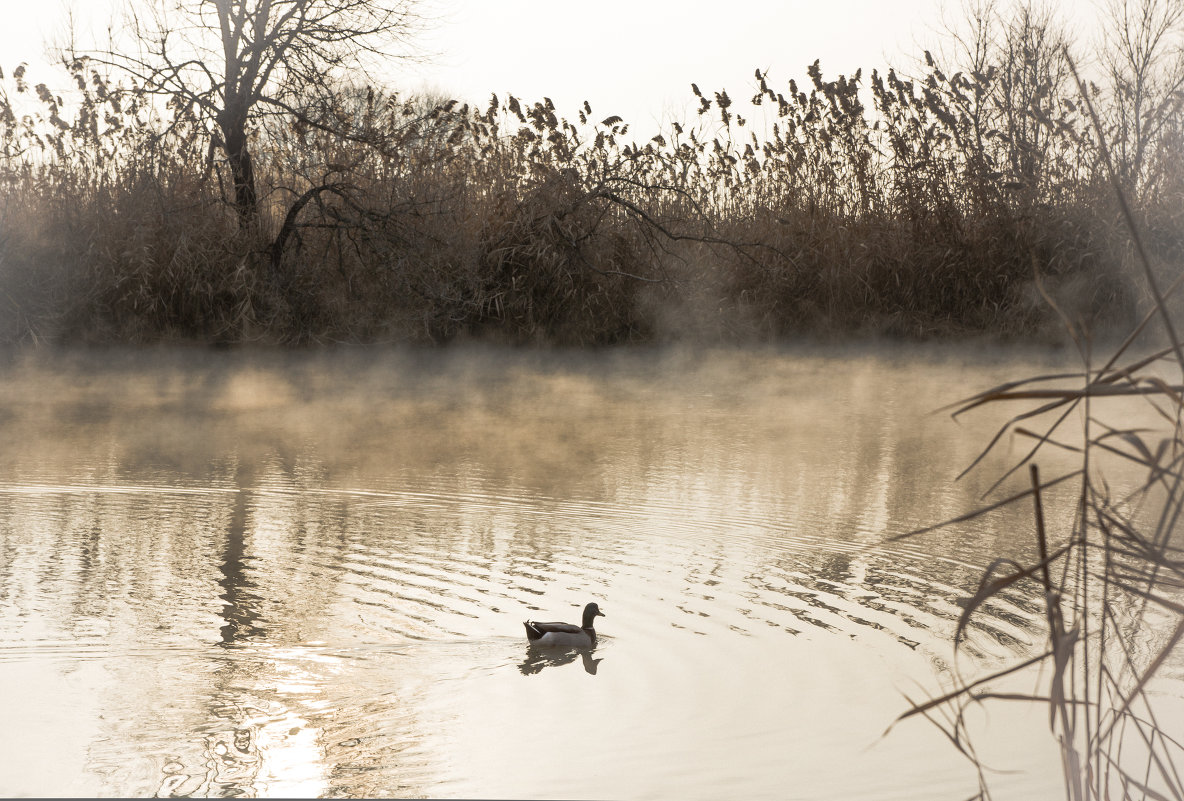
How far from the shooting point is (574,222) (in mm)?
12492

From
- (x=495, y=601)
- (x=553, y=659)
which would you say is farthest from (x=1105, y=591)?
(x=495, y=601)

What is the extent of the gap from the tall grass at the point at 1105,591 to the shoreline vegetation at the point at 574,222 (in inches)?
148

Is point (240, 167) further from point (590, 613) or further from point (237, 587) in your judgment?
point (590, 613)

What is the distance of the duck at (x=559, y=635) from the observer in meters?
4.09

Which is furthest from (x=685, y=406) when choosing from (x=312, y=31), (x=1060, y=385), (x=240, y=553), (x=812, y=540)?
(x=312, y=31)

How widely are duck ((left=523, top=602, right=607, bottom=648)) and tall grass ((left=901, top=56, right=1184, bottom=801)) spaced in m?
1.11

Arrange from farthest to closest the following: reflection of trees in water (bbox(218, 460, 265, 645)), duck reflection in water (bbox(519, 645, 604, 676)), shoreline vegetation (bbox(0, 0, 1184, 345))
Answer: shoreline vegetation (bbox(0, 0, 1184, 345)) → reflection of trees in water (bbox(218, 460, 265, 645)) → duck reflection in water (bbox(519, 645, 604, 676))

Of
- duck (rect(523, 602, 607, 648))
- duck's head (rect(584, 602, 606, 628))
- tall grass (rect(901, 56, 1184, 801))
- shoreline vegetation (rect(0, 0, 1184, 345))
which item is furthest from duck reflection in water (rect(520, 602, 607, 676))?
shoreline vegetation (rect(0, 0, 1184, 345))

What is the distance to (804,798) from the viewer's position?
2941 mm

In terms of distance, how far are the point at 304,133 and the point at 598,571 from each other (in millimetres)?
8523

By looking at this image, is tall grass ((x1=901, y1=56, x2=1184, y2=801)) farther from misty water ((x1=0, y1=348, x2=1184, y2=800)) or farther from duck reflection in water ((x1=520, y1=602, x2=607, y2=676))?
duck reflection in water ((x1=520, y1=602, x2=607, y2=676))

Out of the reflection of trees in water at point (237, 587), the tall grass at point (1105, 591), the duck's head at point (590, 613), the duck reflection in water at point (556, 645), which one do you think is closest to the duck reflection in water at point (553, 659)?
the duck reflection in water at point (556, 645)

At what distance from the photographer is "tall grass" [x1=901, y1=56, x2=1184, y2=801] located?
159 cm

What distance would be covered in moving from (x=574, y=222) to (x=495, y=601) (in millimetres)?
8167
